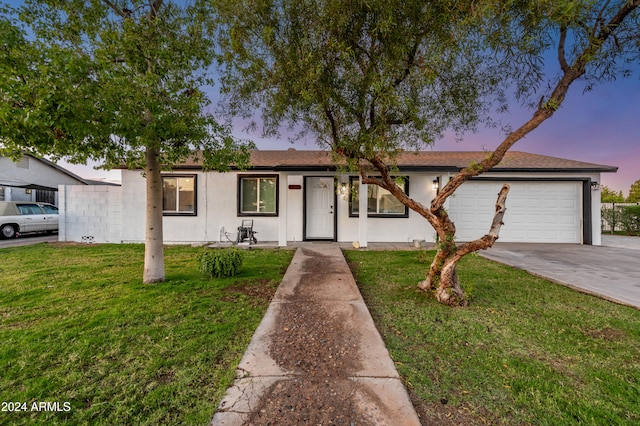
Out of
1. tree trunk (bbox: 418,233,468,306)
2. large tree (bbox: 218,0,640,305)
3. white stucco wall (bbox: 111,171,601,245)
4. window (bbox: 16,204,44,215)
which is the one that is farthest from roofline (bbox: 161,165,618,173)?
window (bbox: 16,204,44,215)

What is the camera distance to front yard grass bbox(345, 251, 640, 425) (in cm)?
185

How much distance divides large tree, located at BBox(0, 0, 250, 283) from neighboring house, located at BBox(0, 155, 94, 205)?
1475cm

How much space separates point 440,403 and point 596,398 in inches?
47.5

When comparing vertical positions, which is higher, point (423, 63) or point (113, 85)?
point (423, 63)

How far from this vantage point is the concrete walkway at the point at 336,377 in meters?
1.71

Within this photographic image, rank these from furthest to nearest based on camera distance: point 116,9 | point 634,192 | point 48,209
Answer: point 634,192 < point 48,209 < point 116,9

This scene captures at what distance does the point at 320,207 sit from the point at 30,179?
18803mm

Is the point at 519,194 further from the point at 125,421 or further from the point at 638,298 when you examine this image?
the point at 125,421

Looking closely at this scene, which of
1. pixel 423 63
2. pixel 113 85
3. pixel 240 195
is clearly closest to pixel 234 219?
pixel 240 195

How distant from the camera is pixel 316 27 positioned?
3.83 meters

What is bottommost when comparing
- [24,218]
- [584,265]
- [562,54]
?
[584,265]

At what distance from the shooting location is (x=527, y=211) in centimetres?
941

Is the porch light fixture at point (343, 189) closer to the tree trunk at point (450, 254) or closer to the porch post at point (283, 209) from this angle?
the porch post at point (283, 209)

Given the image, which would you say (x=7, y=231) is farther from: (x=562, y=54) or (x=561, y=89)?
(x=562, y=54)
